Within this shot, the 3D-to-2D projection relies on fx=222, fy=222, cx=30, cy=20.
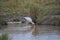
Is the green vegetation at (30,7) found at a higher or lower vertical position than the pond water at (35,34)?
lower

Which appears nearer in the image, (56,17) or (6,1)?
(56,17)

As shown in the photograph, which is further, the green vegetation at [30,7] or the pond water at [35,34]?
the green vegetation at [30,7]

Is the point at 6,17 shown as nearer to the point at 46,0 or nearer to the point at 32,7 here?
the point at 32,7

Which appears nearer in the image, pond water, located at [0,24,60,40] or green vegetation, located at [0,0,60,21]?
pond water, located at [0,24,60,40]

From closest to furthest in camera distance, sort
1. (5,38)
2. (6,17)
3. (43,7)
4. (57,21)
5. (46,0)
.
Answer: (5,38) < (57,21) < (6,17) < (43,7) < (46,0)

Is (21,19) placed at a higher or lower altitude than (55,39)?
lower

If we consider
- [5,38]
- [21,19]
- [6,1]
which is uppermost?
[5,38]

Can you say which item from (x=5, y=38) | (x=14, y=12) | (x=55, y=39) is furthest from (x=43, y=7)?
(x=5, y=38)

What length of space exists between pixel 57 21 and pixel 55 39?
578 cm

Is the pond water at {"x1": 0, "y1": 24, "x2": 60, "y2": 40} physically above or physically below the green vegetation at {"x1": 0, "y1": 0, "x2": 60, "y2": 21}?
above

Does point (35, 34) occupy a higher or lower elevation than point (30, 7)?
higher

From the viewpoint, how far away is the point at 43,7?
1650 cm

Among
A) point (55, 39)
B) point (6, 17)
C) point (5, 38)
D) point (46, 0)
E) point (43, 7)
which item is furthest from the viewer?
point (46, 0)

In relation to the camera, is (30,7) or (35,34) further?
(30,7)
